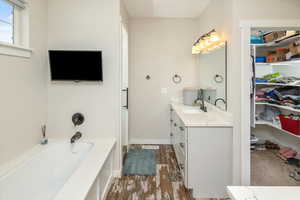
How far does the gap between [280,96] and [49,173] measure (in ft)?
12.2

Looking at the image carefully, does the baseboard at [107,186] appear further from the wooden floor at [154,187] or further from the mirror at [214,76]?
the mirror at [214,76]

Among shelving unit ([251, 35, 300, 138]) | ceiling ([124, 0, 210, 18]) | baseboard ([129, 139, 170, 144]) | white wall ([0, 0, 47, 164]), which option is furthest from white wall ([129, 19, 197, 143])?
white wall ([0, 0, 47, 164])

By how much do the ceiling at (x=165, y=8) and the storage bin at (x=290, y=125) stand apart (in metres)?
2.29

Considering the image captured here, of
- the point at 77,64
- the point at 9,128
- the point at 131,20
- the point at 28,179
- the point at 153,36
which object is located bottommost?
the point at 28,179

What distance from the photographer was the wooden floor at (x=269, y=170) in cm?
268

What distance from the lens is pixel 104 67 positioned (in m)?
2.65

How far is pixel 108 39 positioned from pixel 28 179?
183 centimetres

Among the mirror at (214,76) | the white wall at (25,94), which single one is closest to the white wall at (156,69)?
the mirror at (214,76)

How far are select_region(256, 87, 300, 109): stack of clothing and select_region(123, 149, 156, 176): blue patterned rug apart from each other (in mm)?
2290

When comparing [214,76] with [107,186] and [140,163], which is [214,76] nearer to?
[140,163]

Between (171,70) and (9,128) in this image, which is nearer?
(9,128)

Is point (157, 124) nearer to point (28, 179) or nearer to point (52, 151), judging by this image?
point (52, 151)

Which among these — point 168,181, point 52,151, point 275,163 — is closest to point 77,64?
point 52,151

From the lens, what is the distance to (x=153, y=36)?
4125mm
